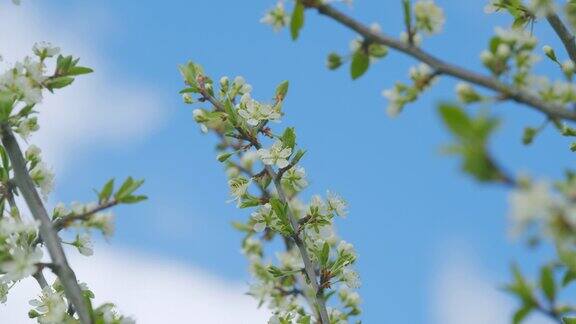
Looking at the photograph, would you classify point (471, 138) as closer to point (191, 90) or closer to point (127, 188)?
point (127, 188)

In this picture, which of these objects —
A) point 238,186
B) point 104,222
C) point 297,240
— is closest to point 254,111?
point 238,186

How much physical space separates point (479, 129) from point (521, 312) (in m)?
0.62

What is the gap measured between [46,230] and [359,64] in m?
1.29

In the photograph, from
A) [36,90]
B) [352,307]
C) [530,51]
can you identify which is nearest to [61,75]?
[36,90]

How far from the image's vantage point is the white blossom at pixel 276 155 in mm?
4047

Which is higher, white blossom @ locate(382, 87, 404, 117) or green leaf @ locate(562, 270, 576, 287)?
white blossom @ locate(382, 87, 404, 117)

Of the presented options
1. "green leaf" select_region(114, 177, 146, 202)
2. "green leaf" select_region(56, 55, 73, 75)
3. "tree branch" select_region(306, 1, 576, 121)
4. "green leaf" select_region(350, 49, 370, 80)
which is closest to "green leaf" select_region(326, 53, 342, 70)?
"green leaf" select_region(350, 49, 370, 80)

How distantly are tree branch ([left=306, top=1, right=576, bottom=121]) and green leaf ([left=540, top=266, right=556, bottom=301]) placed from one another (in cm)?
41

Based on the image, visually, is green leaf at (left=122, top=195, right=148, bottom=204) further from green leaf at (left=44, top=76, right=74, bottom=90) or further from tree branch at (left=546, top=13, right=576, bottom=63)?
tree branch at (left=546, top=13, right=576, bottom=63)

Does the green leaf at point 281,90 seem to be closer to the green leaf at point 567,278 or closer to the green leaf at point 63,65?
the green leaf at point 63,65

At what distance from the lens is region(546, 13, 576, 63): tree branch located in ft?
11.4

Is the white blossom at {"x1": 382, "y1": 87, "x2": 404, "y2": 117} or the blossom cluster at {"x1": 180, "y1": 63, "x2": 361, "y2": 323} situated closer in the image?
the white blossom at {"x1": 382, "y1": 87, "x2": 404, "y2": 117}

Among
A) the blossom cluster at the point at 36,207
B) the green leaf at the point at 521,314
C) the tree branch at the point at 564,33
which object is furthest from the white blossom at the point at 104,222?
the tree branch at the point at 564,33

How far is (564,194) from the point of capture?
1835 mm
